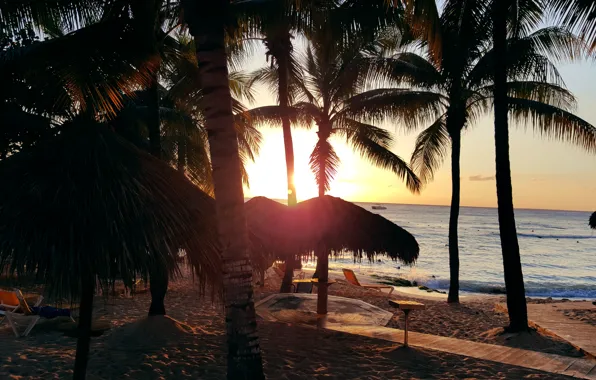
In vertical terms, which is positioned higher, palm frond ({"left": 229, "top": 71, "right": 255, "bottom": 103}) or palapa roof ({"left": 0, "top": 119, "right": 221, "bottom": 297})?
palm frond ({"left": 229, "top": 71, "right": 255, "bottom": 103})

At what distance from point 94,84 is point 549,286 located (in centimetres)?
3232

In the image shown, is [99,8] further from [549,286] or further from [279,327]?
[549,286]

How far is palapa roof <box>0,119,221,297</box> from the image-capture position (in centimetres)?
438

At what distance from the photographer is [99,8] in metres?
6.79

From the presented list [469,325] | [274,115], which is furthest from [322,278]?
[274,115]

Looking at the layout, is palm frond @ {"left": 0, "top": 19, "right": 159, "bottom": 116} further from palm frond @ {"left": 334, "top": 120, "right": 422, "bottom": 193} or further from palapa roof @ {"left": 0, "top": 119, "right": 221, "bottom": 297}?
palm frond @ {"left": 334, "top": 120, "right": 422, "bottom": 193}

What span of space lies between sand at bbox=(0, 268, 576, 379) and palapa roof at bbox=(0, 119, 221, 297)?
1819mm

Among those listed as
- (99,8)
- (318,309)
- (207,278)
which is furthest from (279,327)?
(99,8)

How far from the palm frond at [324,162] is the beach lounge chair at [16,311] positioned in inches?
426

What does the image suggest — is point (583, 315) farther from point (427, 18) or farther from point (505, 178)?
point (427, 18)

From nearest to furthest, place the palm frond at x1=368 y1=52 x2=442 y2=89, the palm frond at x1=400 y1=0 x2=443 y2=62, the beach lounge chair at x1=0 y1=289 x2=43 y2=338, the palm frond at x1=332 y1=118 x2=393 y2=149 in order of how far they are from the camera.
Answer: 1. the palm frond at x1=400 y1=0 x2=443 y2=62
2. the beach lounge chair at x1=0 y1=289 x2=43 y2=338
3. the palm frond at x1=368 y1=52 x2=442 y2=89
4. the palm frond at x1=332 y1=118 x2=393 y2=149

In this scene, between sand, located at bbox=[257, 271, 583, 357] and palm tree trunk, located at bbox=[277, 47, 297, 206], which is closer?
sand, located at bbox=[257, 271, 583, 357]

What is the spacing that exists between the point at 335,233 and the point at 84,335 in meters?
5.06

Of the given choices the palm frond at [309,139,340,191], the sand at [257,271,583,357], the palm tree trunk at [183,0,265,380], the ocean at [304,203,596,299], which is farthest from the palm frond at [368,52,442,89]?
the ocean at [304,203,596,299]
